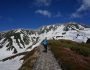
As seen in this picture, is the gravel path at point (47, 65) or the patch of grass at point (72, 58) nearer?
the patch of grass at point (72, 58)

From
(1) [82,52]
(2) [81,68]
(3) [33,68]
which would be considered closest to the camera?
(2) [81,68]

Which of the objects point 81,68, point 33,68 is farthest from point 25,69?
point 81,68

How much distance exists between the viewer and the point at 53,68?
2541 centimetres

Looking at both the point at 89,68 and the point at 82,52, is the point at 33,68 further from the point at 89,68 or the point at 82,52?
the point at 82,52

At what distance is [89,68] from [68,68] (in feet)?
8.28

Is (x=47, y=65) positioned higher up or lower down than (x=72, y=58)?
lower down

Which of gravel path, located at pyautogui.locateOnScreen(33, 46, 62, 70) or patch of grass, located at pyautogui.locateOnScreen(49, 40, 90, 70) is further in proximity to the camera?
gravel path, located at pyautogui.locateOnScreen(33, 46, 62, 70)

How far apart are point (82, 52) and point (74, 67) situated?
2064cm

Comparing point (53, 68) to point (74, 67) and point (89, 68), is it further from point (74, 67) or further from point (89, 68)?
point (89, 68)

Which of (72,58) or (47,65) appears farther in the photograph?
(72,58)

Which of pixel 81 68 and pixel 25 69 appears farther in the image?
pixel 25 69

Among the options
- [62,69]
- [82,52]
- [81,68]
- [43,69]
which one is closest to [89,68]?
[81,68]

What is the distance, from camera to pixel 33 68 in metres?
27.0

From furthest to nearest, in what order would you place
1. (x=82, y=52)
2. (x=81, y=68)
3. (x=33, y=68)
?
1. (x=82, y=52)
2. (x=33, y=68)
3. (x=81, y=68)
